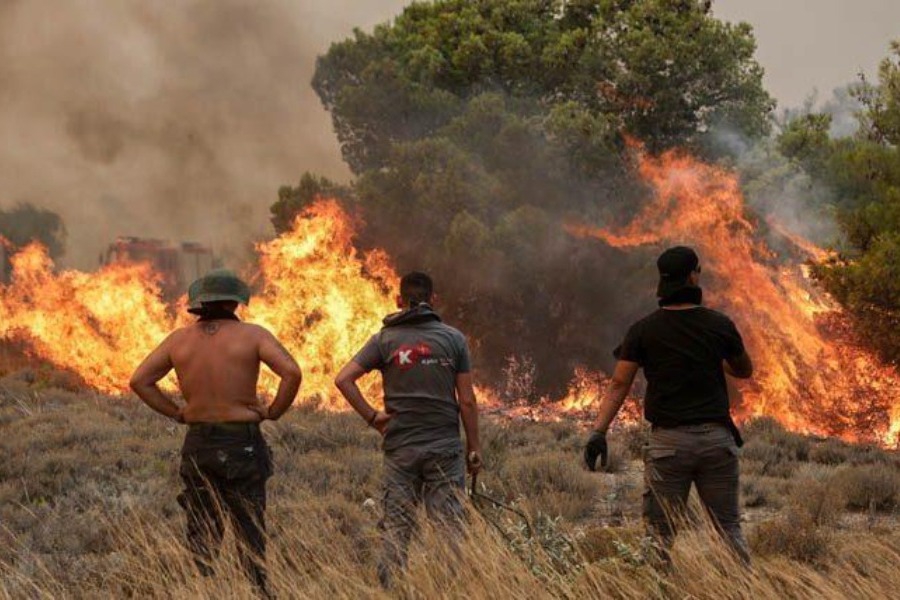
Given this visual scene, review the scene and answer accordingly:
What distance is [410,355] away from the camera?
591 cm

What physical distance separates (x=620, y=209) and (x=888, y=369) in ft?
28.4

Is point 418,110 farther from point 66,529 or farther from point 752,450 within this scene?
point 66,529

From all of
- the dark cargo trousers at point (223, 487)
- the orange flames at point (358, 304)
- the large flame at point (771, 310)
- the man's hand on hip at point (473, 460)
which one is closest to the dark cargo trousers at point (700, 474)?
the man's hand on hip at point (473, 460)

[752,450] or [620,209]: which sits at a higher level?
[620,209]

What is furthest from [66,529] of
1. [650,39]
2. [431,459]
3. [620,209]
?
[650,39]

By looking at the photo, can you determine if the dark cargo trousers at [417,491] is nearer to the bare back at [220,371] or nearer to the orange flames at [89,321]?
the bare back at [220,371]

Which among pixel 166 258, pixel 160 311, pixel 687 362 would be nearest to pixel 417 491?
pixel 687 362

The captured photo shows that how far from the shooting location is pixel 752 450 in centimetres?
1420

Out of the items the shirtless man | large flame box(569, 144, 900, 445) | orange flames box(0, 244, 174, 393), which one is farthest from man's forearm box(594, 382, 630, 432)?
orange flames box(0, 244, 174, 393)

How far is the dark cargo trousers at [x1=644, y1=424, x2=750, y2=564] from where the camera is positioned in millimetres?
5371

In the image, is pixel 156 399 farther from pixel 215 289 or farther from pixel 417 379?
pixel 417 379

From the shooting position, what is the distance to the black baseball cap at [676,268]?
5.47m

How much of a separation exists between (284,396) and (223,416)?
331 mm

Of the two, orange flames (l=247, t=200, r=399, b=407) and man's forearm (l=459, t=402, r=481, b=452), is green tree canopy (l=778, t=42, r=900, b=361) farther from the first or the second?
man's forearm (l=459, t=402, r=481, b=452)
